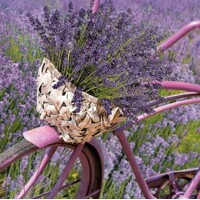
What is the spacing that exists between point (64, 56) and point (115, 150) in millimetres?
1269

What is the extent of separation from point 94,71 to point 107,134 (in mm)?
1341

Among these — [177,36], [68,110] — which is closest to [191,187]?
[177,36]

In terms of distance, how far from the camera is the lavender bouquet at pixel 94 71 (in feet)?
3.89

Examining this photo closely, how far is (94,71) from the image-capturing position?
1197mm

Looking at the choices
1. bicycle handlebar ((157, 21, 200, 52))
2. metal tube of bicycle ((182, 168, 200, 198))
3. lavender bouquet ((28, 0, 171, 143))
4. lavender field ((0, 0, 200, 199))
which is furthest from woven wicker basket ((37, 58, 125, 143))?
lavender field ((0, 0, 200, 199))

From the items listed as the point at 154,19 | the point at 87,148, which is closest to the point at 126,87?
the point at 87,148

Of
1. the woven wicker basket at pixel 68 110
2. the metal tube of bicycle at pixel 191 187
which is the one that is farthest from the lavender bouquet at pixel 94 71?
the metal tube of bicycle at pixel 191 187

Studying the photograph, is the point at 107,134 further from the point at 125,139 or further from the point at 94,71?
the point at 94,71

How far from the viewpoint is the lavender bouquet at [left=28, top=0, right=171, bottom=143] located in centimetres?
119

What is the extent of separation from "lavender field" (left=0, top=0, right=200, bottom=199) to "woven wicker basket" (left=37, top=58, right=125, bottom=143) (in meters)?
0.77

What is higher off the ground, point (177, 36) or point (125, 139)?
point (177, 36)

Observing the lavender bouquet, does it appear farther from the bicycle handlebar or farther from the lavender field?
the lavender field

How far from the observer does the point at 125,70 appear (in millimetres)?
1202

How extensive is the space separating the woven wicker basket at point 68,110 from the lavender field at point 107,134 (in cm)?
77
